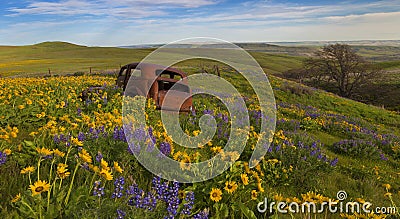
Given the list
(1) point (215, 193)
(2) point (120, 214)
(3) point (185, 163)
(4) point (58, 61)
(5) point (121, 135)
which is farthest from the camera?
(4) point (58, 61)

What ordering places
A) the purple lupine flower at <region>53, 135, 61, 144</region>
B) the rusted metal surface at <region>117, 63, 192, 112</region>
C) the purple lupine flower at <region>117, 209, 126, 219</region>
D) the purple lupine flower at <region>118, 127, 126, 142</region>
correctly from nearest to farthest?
→ the purple lupine flower at <region>117, 209, 126, 219</region> → the purple lupine flower at <region>53, 135, 61, 144</region> → the purple lupine flower at <region>118, 127, 126, 142</region> → the rusted metal surface at <region>117, 63, 192, 112</region>

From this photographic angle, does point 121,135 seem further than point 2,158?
Yes

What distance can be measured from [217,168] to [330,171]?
3939mm

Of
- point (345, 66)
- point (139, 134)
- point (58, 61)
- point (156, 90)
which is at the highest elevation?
point (58, 61)

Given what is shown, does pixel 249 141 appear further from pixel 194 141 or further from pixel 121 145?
pixel 121 145

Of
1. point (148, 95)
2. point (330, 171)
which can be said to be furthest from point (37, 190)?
point (148, 95)

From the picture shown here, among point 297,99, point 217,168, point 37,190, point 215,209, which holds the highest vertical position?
point 37,190

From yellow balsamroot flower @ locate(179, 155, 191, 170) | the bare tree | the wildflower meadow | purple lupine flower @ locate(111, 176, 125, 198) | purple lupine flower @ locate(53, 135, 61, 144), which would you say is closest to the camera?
the wildflower meadow

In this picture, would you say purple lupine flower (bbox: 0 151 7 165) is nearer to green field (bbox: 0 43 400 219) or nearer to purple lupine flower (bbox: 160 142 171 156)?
green field (bbox: 0 43 400 219)

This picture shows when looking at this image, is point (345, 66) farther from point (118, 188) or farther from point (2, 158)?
point (2, 158)

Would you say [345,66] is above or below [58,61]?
below

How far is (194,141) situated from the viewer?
222 inches

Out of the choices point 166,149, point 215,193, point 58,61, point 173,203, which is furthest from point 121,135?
point 58,61

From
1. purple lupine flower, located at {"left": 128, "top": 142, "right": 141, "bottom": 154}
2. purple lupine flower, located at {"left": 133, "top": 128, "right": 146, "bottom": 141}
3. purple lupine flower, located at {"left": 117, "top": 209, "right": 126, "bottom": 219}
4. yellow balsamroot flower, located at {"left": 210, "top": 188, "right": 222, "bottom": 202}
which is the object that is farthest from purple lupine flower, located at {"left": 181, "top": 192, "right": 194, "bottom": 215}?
purple lupine flower, located at {"left": 133, "top": 128, "right": 146, "bottom": 141}
